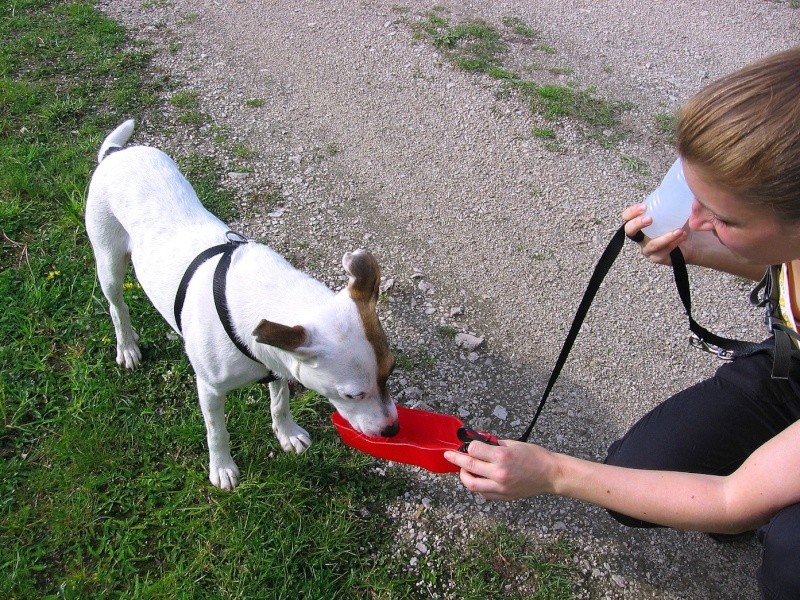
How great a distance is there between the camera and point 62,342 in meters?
3.65

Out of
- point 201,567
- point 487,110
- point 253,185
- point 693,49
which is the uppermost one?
point 693,49

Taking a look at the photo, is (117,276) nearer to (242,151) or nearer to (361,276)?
(361,276)

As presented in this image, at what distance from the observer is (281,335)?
6.95 ft

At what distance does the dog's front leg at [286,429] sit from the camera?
10.2 ft

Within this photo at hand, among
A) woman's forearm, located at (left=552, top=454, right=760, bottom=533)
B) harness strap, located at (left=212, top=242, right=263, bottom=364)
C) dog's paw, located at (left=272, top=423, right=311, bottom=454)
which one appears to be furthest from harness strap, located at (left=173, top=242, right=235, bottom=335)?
woman's forearm, located at (left=552, top=454, right=760, bottom=533)

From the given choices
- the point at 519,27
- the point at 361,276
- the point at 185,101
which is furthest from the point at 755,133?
the point at 519,27

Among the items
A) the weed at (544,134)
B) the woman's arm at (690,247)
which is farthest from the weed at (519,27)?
the woman's arm at (690,247)

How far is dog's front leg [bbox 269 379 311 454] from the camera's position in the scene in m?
3.10

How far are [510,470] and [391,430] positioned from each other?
2.19ft

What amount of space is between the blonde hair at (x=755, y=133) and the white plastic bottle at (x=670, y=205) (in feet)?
1.60

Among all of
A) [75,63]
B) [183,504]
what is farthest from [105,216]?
[75,63]

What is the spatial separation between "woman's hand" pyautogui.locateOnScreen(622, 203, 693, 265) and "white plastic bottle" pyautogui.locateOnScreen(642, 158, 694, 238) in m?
0.03

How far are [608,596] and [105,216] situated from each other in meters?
3.05

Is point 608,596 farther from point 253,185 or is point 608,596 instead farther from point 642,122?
point 642,122
